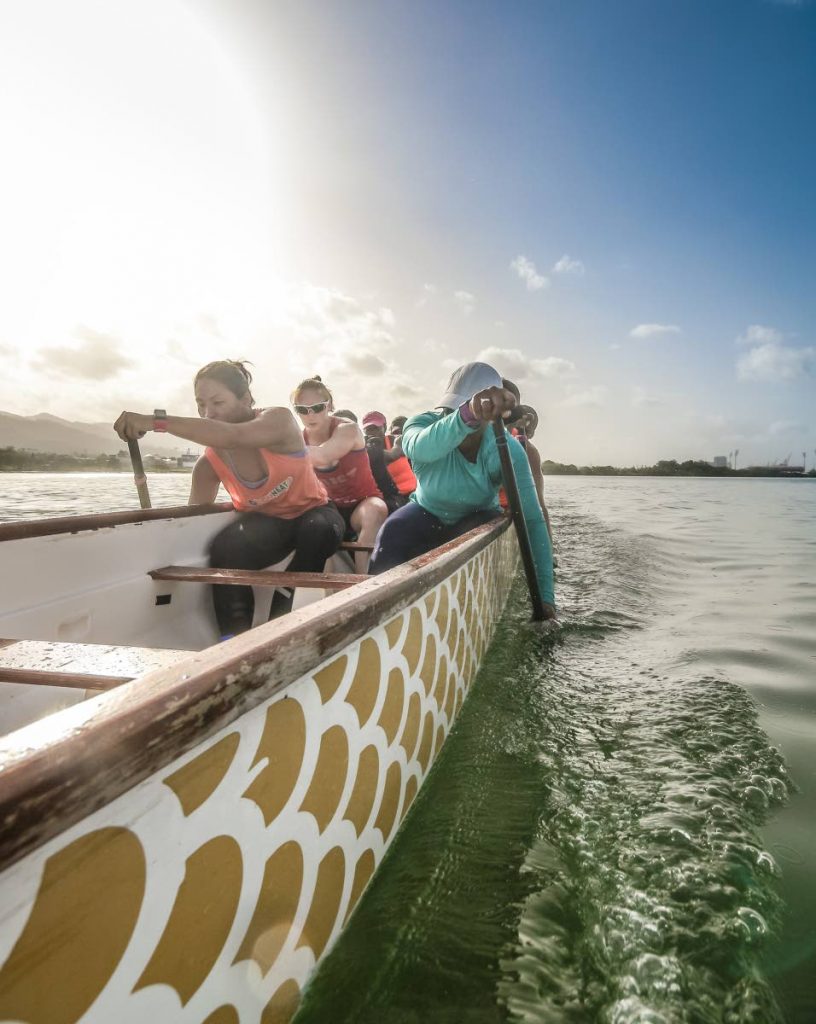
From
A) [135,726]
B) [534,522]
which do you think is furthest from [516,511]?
[135,726]

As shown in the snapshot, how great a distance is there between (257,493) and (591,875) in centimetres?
257

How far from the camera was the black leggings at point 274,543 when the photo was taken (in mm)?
3141

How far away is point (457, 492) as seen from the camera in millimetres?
3484

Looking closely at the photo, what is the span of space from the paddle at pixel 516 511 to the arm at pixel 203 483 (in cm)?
194

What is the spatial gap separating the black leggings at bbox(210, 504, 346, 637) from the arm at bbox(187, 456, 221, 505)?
0.36 metres

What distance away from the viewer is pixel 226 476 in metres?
3.33

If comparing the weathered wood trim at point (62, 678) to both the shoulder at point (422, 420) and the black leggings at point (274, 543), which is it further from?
the shoulder at point (422, 420)

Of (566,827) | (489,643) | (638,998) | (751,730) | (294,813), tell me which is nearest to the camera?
(294,813)

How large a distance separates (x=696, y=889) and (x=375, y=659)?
105 centimetres

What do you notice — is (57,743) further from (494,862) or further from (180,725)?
(494,862)

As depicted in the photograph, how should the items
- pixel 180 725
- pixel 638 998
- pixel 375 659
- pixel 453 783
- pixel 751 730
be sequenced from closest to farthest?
pixel 180 725 < pixel 638 998 < pixel 375 659 < pixel 453 783 < pixel 751 730

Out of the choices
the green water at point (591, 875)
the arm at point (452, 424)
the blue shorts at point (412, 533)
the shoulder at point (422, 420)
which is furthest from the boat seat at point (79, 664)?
the shoulder at point (422, 420)

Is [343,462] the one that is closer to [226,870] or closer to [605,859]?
[605,859]

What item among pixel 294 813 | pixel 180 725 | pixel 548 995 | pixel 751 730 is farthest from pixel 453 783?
pixel 180 725
